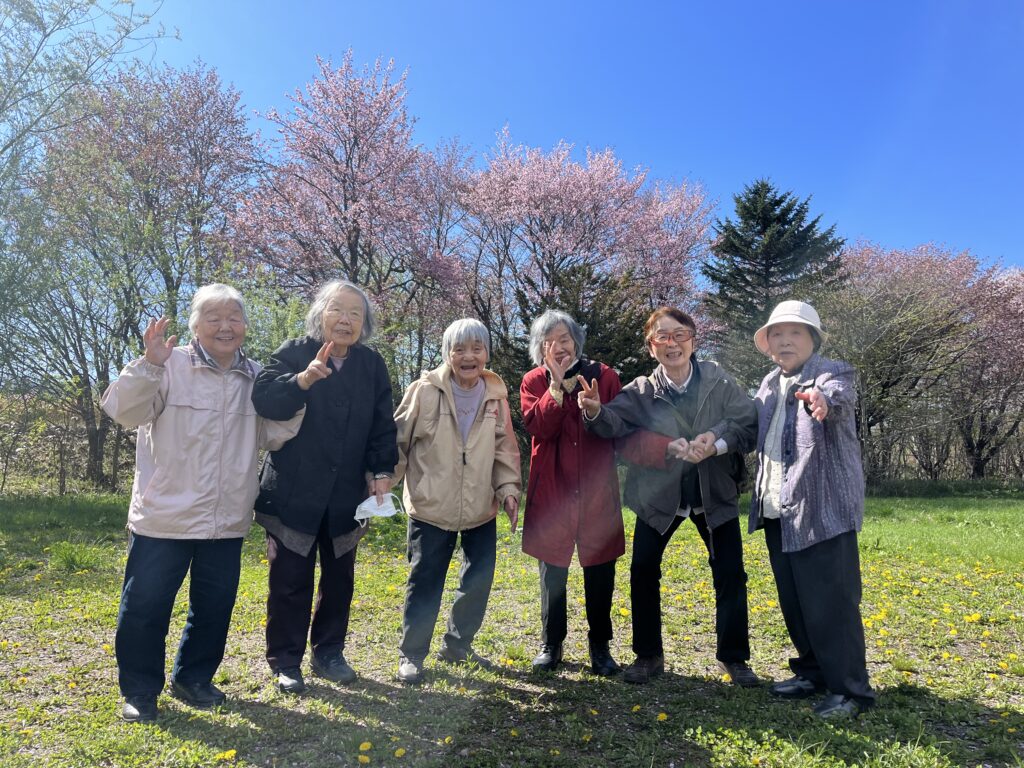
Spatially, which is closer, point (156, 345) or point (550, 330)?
point (156, 345)

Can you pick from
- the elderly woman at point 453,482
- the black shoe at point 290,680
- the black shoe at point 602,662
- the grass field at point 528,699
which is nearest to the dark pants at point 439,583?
the elderly woman at point 453,482

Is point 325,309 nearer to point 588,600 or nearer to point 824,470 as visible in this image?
point 588,600

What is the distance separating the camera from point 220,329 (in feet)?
10.6

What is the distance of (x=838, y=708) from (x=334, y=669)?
249cm

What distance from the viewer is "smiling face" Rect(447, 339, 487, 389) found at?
145 inches

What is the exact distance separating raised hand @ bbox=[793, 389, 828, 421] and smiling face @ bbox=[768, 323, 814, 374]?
308mm

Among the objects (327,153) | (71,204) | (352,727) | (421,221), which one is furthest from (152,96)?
(352,727)

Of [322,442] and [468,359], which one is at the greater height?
[468,359]

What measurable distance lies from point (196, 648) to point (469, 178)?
20457 mm

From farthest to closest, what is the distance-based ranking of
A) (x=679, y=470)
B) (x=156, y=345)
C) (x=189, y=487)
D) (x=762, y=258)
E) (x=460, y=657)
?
1. (x=762, y=258)
2. (x=460, y=657)
3. (x=679, y=470)
4. (x=189, y=487)
5. (x=156, y=345)

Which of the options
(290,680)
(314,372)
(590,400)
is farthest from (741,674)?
(314,372)

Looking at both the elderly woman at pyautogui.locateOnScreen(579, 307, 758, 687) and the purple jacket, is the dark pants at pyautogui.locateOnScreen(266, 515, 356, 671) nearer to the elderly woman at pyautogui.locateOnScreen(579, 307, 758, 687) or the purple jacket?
the elderly woman at pyautogui.locateOnScreen(579, 307, 758, 687)

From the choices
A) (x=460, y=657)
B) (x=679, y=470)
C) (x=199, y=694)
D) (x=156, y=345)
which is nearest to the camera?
(x=156, y=345)

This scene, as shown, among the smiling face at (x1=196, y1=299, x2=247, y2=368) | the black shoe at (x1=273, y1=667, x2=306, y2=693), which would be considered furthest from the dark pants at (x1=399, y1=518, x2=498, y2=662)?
the smiling face at (x1=196, y1=299, x2=247, y2=368)
